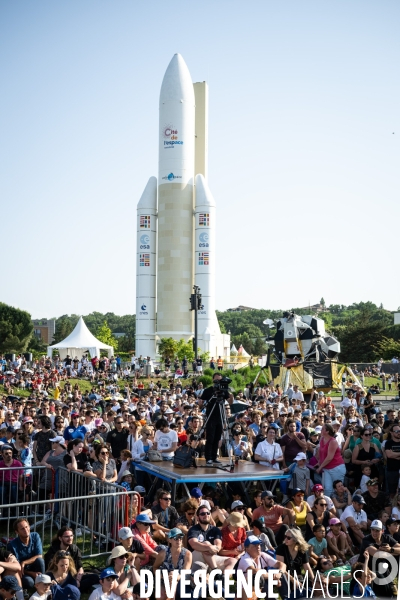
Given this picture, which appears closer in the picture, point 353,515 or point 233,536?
point 233,536

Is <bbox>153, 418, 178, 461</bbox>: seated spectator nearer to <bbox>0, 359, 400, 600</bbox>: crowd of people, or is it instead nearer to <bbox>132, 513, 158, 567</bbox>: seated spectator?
<bbox>0, 359, 400, 600</bbox>: crowd of people

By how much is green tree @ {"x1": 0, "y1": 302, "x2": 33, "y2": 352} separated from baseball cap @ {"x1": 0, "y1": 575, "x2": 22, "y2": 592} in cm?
6583

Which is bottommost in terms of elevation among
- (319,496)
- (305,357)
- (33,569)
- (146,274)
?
(33,569)

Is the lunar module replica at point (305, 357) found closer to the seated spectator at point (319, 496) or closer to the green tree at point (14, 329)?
the seated spectator at point (319, 496)

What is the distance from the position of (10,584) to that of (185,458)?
14.0ft

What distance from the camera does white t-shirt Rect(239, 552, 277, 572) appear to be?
7.19m

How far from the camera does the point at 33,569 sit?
24.0 ft

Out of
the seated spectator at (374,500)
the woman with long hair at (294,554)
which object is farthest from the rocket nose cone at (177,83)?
the woman with long hair at (294,554)

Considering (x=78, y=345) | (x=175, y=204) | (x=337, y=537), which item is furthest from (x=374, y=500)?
(x=175, y=204)

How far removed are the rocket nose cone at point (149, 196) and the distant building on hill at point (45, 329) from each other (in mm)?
79037

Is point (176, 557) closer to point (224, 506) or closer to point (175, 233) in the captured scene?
point (224, 506)

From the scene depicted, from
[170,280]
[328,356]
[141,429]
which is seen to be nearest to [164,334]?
[170,280]

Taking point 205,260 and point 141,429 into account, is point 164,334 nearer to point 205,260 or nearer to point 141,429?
point 205,260

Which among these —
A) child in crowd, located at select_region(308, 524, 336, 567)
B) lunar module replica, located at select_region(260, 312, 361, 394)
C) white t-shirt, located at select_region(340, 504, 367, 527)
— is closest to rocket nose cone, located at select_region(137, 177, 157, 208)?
lunar module replica, located at select_region(260, 312, 361, 394)
